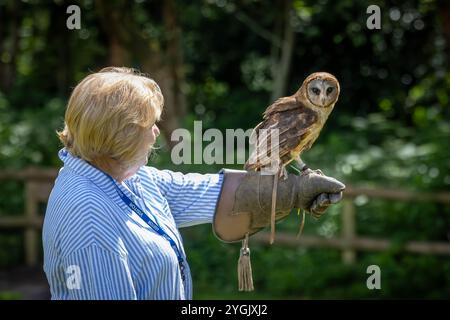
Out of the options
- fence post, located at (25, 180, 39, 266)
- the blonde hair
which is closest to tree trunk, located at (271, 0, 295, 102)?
fence post, located at (25, 180, 39, 266)

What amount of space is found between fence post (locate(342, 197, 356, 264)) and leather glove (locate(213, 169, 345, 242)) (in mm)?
4365

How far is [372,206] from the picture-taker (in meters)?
7.06

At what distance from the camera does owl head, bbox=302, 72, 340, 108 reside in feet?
8.45

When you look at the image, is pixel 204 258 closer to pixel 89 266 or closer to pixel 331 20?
pixel 331 20

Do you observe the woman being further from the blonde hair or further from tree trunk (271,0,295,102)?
tree trunk (271,0,295,102)

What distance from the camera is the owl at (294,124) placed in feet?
8.57

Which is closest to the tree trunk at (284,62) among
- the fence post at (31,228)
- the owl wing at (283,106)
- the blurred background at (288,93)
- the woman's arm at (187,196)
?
the blurred background at (288,93)

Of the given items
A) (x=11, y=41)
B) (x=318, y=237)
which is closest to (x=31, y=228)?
(x=318, y=237)

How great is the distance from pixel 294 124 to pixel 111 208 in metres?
0.73

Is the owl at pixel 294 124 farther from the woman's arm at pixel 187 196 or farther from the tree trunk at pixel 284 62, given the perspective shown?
the tree trunk at pixel 284 62

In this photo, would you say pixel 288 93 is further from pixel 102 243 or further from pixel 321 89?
pixel 102 243

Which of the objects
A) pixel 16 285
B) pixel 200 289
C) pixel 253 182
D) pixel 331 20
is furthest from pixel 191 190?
pixel 331 20

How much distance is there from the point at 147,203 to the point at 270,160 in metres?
0.47

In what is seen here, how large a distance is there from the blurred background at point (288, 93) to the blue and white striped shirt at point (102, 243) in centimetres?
442
